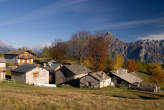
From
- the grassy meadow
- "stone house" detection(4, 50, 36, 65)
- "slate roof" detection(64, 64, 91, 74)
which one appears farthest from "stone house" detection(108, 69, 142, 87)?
"stone house" detection(4, 50, 36, 65)

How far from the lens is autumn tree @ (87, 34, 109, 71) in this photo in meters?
78.4

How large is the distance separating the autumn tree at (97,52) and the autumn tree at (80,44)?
2.59m

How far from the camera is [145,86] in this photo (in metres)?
54.1

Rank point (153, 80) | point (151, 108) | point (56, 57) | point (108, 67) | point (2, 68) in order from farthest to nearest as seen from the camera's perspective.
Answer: point (56, 57)
point (108, 67)
point (153, 80)
point (2, 68)
point (151, 108)

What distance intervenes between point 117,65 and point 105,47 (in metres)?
12.6

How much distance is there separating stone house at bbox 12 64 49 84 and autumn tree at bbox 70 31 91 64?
3214 centimetres

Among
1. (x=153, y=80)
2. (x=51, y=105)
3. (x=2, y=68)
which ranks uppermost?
(x=2, y=68)

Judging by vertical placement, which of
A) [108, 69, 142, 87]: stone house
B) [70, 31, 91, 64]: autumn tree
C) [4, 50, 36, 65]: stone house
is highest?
[70, 31, 91, 64]: autumn tree

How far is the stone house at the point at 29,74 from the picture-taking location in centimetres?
4381

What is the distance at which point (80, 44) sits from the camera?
7662cm

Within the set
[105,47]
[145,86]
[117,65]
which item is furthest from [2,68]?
[117,65]

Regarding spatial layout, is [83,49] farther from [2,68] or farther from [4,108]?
[4,108]

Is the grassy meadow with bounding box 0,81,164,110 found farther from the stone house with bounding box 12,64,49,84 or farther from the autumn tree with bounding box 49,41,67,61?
the autumn tree with bounding box 49,41,67,61

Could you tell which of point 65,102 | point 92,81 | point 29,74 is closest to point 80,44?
point 92,81
